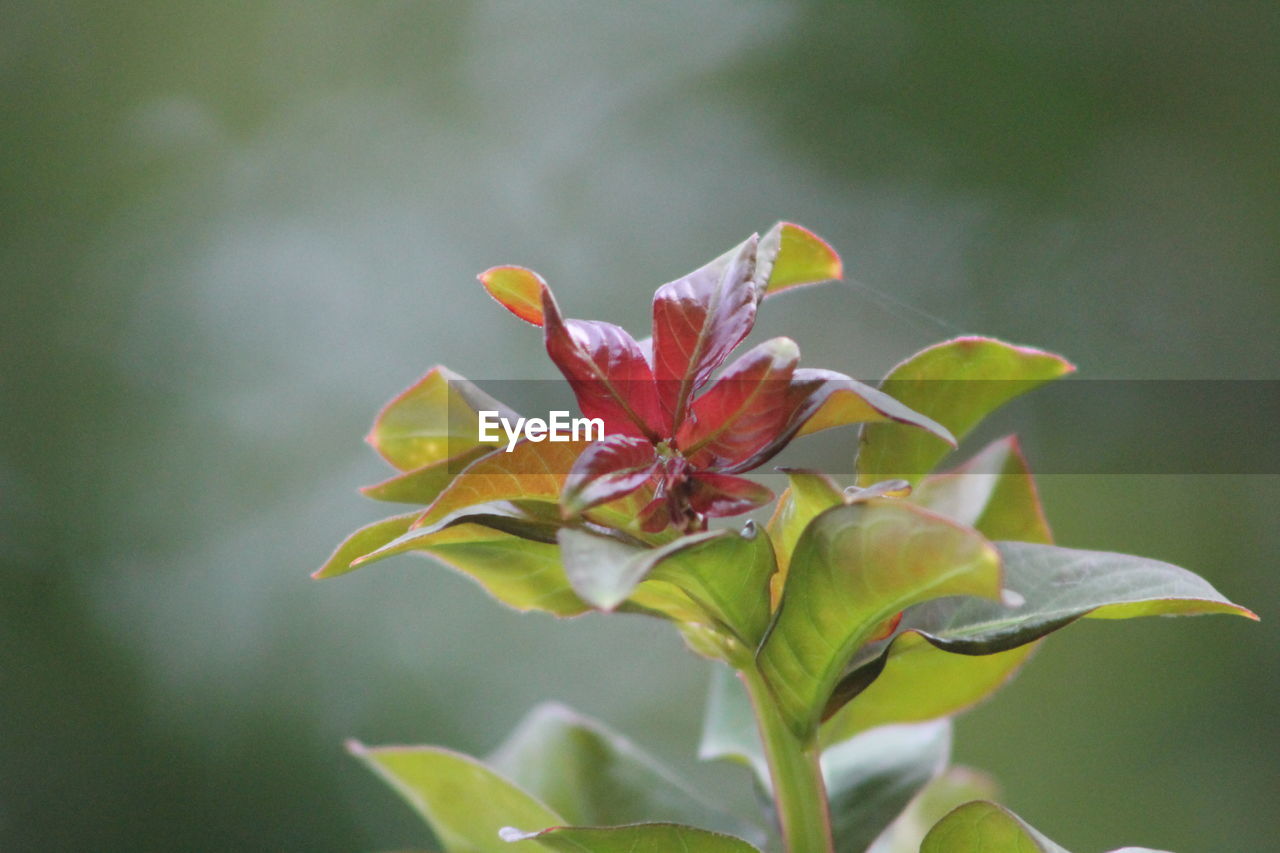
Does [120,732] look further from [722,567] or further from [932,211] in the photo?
[932,211]

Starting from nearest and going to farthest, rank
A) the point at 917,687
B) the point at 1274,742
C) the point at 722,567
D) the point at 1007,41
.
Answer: the point at 722,567 → the point at 917,687 → the point at 1274,742 → the point at 1007,41

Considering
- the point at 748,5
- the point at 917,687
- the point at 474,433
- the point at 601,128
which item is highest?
the point at 748,5

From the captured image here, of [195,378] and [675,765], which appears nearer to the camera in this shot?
[675,765]

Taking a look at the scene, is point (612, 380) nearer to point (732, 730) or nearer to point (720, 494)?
point (720, 494)

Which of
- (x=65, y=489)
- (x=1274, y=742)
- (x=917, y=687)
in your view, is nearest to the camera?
(x=917, y=687)

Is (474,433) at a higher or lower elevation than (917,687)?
higher

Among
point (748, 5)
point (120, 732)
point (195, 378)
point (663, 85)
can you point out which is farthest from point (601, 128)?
point (120, 732)

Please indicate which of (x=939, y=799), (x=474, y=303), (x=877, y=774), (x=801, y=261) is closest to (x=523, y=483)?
(x=801, y=261)
